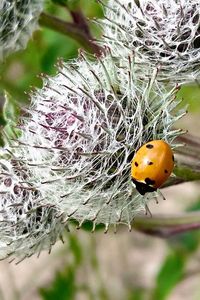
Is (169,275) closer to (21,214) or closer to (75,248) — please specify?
(75,248)

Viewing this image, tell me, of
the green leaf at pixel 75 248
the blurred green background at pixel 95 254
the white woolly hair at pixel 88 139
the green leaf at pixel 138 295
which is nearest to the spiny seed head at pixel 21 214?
the white woolly hair at pixel 88 139

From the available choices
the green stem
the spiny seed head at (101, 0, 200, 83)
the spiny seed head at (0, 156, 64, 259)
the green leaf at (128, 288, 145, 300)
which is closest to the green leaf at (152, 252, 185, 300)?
the green leaf at (128, 288, 145, 300)

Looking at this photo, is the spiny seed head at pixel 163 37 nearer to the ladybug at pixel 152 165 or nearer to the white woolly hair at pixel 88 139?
the white woolly hair at pixel 88 139

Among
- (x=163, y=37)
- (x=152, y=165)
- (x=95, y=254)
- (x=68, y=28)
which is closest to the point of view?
(x=152, y=165)

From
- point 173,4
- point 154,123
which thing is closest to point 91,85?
point 154,123

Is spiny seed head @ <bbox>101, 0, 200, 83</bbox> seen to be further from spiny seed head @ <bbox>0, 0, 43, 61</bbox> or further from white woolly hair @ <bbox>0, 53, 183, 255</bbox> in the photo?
spiny seed head @ <bbox>0, 0, 43, 61</bbox>

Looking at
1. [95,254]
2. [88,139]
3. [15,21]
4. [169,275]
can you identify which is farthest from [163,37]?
[95,254]

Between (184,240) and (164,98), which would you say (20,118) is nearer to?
(164,98)
